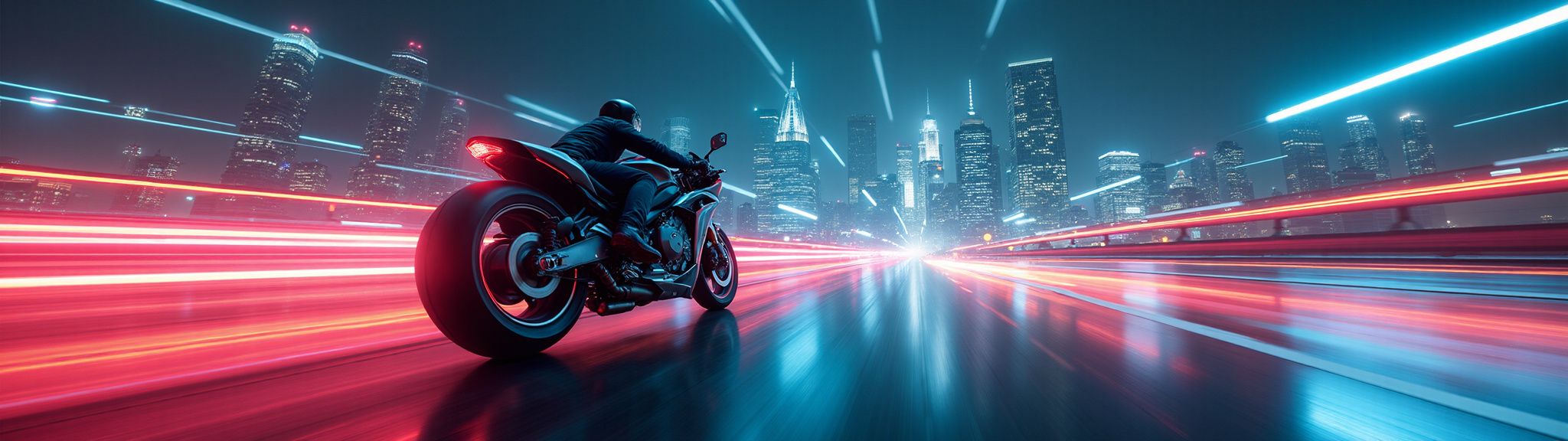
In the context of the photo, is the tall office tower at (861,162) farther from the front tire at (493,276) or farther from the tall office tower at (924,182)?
the front tire at (493,276)

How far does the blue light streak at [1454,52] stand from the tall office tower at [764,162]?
82081mm

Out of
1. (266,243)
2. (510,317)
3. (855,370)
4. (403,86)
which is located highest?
(403,86)

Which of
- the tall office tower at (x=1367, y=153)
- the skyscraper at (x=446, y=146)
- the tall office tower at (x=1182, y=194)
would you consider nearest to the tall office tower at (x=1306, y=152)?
the tall office tower at (x=1367, y=153)

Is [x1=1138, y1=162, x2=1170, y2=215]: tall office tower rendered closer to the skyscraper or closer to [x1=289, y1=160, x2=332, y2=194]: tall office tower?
the skyscraper

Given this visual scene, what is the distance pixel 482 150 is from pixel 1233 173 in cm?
14961

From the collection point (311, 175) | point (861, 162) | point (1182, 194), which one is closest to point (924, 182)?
point (861, 162)

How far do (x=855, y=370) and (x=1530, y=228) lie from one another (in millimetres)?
8376

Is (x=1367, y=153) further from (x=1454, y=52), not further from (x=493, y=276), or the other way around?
(x=493, y=276)

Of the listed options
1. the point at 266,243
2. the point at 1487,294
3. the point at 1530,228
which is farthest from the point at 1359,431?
the point at 266,243

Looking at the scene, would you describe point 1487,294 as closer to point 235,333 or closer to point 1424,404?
point 1424,404

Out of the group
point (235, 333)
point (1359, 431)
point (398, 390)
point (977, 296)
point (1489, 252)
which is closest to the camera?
point (1359, 431)

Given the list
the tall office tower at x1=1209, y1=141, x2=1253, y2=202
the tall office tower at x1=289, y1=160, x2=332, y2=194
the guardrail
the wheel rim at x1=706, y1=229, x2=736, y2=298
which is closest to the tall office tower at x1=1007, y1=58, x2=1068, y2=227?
the tall office tower at x1=1209, y1=141, x2=1253, y2=202

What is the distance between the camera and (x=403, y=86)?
298ft

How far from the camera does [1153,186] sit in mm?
126000
